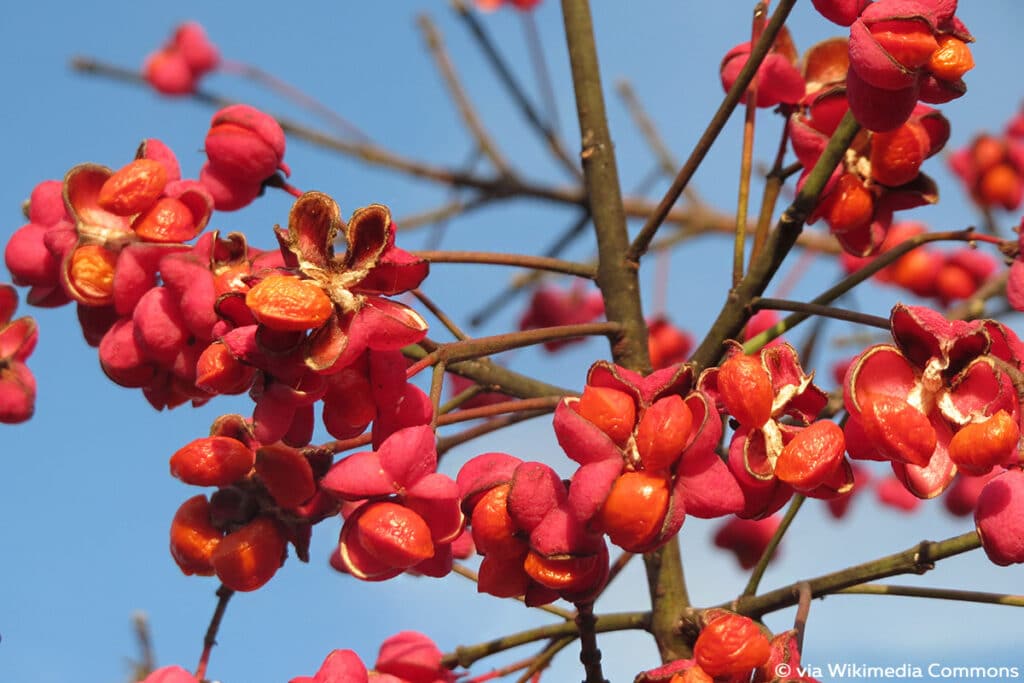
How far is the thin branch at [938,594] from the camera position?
1.33 metres

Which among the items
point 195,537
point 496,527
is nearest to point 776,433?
point 496,527

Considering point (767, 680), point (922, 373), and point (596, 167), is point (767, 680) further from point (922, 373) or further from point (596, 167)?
point (596, 167)

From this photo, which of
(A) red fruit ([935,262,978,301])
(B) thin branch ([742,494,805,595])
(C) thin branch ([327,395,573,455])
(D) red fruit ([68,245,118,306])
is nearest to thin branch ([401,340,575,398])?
(C) thin branch ([327,395,573,455])

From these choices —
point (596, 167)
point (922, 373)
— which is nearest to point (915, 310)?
point (922, 373)

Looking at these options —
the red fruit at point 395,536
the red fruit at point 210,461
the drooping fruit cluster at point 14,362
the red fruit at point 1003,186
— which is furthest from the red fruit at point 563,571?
the red fruit at point 1003,186

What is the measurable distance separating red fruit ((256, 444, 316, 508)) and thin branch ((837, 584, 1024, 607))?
2.01 ft

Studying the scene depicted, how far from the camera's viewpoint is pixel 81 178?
1.44 m

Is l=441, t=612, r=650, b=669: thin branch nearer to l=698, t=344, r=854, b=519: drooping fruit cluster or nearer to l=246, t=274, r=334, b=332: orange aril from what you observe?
l=698, t=344, r=854, b=519: drooping fruit cluster

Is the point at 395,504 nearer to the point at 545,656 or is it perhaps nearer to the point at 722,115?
the point at 545,656

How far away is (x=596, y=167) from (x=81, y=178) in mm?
698

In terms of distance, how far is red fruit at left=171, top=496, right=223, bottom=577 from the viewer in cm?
137

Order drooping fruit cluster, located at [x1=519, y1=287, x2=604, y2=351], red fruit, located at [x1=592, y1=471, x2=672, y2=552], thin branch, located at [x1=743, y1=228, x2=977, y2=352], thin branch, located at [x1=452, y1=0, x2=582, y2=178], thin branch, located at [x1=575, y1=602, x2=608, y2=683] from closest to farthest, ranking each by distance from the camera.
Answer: red fruit, located at [x1=592, y1=471, x2=672, y2=552] < thin branch, located at [x1=575, y1=602, x2=608, y2=683] < thin branch, located at [x1=743, y1=228, x2=977, y2=352] < thin branch, located at [x1=452, y1=0, x2=582, y2=178] < drooping fruit cluster, located at [x1=519, y1=287, x2=604, y2=351]

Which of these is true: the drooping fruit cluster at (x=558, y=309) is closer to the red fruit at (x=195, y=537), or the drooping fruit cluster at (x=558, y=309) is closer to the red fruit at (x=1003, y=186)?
the red fruit at (x=1003, y=186)

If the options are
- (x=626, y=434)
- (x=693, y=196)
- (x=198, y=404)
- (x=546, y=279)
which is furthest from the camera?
(x=693, y=196)
